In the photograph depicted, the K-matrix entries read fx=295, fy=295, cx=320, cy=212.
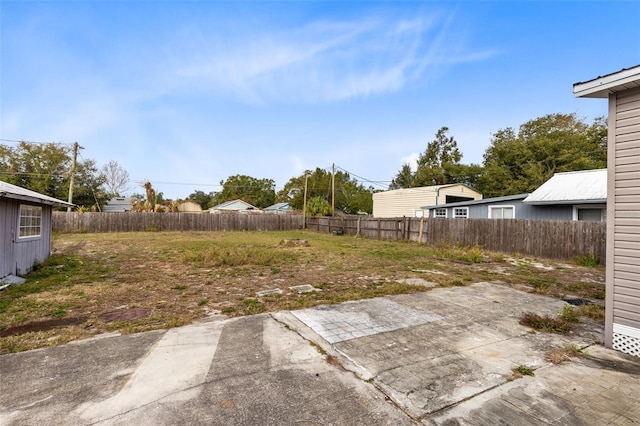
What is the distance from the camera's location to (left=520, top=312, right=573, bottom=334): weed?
3.71 metres

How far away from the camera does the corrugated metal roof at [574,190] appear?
10.6m

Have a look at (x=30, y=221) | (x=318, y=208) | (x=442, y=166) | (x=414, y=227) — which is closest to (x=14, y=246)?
(x=30, y=221)

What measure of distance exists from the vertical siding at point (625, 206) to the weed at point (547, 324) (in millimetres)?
597

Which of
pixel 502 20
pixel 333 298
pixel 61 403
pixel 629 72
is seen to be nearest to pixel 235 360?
pixel 61 403

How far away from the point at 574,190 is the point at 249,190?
48.1 meters

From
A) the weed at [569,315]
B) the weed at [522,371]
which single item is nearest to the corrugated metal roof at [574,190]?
the weed at [569,315]

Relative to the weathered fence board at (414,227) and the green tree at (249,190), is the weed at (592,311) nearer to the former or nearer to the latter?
the weathered fence board at (414,227)

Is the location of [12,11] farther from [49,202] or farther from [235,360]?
[235,360]

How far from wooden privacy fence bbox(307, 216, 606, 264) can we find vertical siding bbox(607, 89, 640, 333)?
759 cm

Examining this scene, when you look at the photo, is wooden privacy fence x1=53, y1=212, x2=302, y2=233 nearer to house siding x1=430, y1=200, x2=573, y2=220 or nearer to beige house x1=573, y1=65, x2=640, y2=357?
house siding x1=430, y1=200, x2=573, y2=220

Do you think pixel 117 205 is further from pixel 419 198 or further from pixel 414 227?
pixel 414 227

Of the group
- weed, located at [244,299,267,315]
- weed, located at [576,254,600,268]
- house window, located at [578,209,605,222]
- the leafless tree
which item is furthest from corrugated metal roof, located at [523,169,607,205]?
the leafless tree

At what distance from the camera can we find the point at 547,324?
383 centimetres

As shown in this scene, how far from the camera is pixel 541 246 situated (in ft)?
33.9
